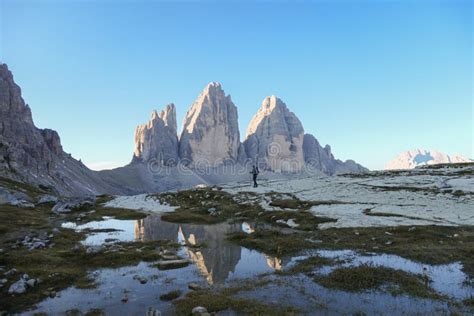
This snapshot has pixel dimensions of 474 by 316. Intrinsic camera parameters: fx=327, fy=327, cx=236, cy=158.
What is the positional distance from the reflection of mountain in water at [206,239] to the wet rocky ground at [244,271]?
91 millimetres

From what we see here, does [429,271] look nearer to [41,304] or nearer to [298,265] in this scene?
[298,265]

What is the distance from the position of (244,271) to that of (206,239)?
9.02 metres

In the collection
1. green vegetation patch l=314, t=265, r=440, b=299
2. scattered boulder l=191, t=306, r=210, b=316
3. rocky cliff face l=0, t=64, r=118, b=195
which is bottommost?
green vegetation patch l=314, t=265, r=440, b=299

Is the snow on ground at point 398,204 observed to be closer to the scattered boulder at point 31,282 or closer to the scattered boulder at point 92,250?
the scattered boulder at point 92,250

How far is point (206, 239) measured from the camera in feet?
80.6

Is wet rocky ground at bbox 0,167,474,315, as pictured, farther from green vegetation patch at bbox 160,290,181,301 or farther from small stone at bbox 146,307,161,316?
small stone at bbox 146,307,161,316

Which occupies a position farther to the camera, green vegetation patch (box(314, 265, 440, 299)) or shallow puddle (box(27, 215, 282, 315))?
→ green vegetation patch (box(314, 265, 440, 299))

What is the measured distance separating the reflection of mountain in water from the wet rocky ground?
0.09m

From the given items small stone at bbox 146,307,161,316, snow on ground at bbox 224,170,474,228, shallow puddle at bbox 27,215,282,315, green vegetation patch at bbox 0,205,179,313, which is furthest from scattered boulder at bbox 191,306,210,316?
snow on ground at bbox 224,170,474,228

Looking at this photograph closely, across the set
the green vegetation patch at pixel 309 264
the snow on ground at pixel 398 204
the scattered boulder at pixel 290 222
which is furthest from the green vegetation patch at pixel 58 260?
the snow on ground at pixel 398 204

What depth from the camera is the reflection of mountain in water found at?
16469mm

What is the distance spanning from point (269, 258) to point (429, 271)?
7748 millimetres

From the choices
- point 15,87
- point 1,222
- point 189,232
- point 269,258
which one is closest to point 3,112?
point 15,87

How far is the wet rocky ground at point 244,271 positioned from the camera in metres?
11.5
